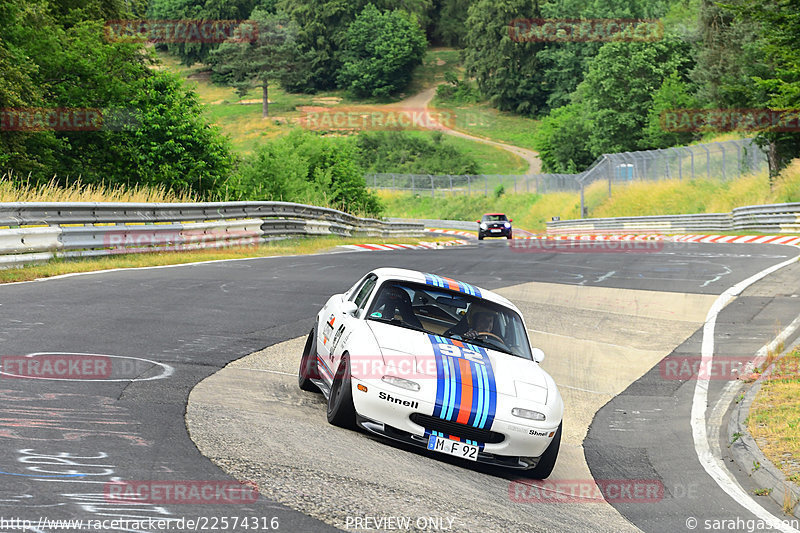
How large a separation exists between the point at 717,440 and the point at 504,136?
12058 cm

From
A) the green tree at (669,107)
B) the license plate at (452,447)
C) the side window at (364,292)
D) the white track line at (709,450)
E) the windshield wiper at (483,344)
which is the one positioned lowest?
the white track line at (709,450)

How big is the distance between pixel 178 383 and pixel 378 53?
142483 mm

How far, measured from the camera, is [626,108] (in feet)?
269

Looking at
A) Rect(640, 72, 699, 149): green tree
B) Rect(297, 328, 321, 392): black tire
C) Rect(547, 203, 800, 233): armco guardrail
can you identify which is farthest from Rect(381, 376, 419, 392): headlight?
Rect(640, 72, 699, 149): green tree

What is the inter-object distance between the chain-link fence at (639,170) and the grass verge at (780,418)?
38.2 metres

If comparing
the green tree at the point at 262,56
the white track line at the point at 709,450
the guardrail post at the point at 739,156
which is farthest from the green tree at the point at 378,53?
the white track line at the point at 709,450

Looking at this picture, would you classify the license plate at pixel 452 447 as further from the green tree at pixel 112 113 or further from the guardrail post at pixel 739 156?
the guardrail post at pixel 739 156

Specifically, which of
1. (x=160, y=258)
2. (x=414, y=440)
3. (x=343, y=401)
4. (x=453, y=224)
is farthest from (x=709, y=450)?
(x=453, y=224)

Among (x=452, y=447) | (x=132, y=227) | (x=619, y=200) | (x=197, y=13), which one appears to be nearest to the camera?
(x=452, y=447)

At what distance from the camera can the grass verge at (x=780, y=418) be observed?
7902 millimetres

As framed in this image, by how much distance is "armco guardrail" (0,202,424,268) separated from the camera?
16.2m

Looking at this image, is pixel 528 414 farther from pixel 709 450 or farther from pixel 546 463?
pixel 709 450

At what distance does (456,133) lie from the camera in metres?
128

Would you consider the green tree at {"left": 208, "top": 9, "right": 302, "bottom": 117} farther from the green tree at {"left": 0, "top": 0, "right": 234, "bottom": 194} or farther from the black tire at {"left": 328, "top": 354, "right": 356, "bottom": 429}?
the black tire at {"left": 328, "top": 354, "right": 356, "bottom": 429}
